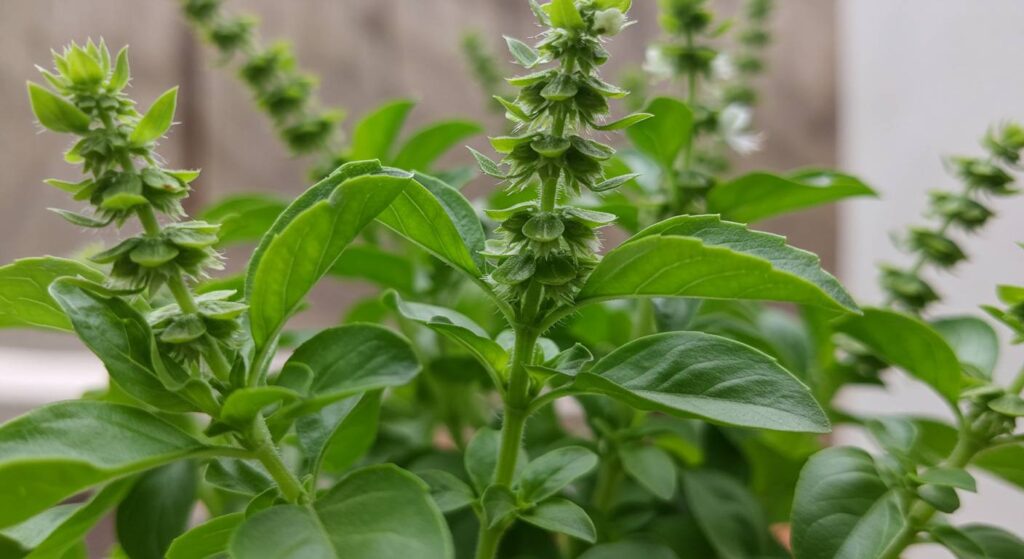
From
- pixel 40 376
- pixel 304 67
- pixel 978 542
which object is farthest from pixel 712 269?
pixel 40 376

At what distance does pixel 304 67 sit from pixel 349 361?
1063 mm

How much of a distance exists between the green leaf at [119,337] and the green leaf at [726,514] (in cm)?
34

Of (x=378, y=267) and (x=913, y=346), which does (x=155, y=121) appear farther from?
(x=913, y=346)

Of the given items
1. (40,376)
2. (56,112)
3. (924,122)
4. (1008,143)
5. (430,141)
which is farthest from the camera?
(40,376)

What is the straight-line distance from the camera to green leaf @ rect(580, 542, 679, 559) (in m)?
0.47

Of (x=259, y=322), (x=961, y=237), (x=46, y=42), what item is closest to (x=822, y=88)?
(x=961, y=237)

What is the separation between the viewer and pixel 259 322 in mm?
359

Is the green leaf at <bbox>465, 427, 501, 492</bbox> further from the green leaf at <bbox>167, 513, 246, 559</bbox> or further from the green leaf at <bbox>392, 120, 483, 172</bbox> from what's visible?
the green leaf at <bbox>392, 120, 483, 172</bbox>

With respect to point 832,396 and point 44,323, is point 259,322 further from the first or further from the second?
point 832,396

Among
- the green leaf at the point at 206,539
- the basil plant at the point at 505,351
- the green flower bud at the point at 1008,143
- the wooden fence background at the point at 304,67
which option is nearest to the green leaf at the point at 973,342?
the basil plant at the point at 505,351

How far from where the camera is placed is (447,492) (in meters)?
0.41

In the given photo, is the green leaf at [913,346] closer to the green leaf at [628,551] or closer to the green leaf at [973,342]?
the green leaf at [973,342]

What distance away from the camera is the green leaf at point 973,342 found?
533 mm

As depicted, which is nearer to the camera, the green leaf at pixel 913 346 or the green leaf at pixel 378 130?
the green leaf at pixel 913 346
